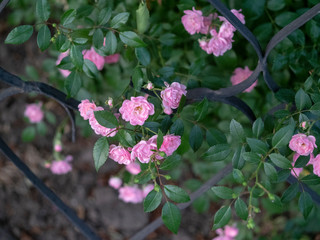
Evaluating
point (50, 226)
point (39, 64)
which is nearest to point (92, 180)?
point (50, 226)

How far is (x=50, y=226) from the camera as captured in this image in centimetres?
214

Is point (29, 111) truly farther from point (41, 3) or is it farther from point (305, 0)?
point (305, 0)

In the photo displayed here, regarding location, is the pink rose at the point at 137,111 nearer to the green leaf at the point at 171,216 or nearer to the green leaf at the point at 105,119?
the green leaf at the point at 105,119

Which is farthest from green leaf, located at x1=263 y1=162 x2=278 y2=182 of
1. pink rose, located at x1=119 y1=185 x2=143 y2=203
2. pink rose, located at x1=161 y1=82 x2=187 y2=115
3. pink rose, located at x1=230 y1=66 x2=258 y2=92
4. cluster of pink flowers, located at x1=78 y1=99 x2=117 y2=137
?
pink rose, located at x1=119 y1=185 x2=143 y2=203

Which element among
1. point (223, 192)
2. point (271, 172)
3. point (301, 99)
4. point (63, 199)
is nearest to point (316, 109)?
point (301, 99)

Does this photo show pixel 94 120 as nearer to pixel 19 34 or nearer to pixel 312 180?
pixel 19 34

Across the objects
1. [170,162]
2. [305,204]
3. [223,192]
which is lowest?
[305,204]

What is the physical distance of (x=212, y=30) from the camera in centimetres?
95

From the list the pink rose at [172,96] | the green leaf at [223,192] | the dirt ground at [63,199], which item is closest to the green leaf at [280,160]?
the green leaf at [223,192]

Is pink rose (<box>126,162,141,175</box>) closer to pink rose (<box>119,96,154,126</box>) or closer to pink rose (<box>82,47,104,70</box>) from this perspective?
pink rose (<box>82,47,104,70</box>)

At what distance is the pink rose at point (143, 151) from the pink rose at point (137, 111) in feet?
0.14

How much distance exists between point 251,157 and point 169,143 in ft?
0.60

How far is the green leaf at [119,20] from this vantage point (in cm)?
83

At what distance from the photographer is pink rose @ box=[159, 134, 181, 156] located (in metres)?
0.76
